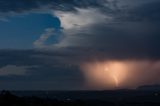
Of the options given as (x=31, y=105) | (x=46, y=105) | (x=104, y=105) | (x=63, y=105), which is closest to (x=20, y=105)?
(x=31, y=105)

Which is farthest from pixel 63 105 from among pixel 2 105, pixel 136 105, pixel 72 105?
pixel 136 105

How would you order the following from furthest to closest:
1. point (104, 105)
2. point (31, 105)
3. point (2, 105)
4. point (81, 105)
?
point (104, 105) → point (81, 105) → point (31, 105) → point (2, 105)

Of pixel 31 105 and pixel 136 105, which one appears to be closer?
pixel 31 105

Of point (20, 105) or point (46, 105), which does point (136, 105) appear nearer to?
point (46, 105)

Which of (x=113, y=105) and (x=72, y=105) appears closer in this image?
(x=72, y=105)

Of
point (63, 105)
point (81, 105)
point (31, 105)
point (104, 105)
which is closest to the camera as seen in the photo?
point (31, 105)

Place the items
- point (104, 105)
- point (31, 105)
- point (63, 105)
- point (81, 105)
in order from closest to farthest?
point (31, 105), point (63, 105), point (81, 105), point (104, 105)

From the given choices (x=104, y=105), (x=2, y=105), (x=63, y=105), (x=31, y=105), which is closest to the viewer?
(x=2, y=105)

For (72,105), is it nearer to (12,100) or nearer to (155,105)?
(12,100)
